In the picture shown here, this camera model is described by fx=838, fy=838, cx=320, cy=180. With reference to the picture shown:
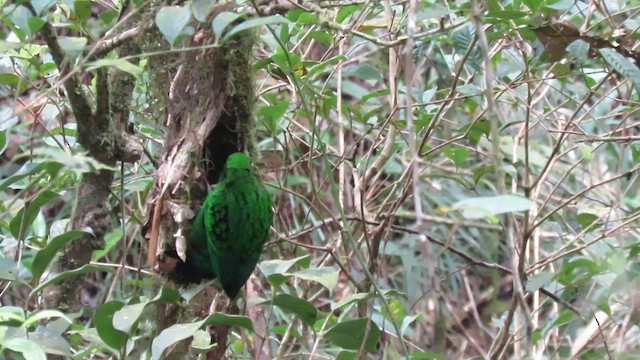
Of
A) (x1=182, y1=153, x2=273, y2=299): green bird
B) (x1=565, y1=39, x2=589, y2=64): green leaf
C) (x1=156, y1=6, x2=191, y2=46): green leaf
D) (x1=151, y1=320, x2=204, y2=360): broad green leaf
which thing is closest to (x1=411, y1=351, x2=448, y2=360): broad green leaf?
(x1=182, y1=153, x2=273, y2=299): green bird

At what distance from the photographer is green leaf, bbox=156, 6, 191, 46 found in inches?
57.6

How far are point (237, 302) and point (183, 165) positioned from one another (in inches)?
15.1

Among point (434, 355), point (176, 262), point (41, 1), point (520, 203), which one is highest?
point (41, 1)

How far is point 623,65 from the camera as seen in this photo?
184 cm

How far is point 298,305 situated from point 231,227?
13.5 inches

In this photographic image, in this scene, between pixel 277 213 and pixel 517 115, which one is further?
pixel 517 115

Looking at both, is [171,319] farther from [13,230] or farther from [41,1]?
[41,1]

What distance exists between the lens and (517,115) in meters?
3.90

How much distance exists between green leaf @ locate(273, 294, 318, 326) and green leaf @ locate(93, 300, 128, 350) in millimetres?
338

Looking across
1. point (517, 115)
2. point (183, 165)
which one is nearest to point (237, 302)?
point (183, 165)

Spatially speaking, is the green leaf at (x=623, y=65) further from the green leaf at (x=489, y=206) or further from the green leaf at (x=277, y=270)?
the green leaf at (x=277, y=270)

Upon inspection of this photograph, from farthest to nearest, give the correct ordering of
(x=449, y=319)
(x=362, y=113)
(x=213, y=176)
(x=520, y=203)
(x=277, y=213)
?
(x=449, y=319) → (x=362, y=113) → (x=277, y=213) → (x=213, y=176) → (x=520, y=203)

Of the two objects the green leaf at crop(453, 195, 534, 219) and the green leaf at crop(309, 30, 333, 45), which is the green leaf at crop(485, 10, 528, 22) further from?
the green leaf at crop(453, 195, 534, 219)

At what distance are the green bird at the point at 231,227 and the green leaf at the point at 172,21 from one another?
68 cm
